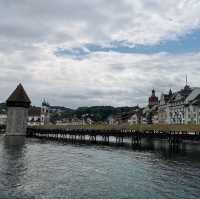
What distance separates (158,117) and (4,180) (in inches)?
4199

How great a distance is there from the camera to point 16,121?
107 meters

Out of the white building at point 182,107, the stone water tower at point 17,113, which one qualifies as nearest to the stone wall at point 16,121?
the stone water tower at point 17,113

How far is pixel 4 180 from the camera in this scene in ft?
96.6

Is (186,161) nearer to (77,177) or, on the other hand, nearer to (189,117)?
(77,177)

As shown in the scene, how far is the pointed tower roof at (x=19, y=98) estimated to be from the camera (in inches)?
4222

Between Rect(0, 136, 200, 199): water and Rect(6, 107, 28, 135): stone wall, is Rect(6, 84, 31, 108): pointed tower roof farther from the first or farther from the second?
Rect(0, 136, 200, 199): water

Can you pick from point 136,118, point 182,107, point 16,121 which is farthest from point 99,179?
point 136,118

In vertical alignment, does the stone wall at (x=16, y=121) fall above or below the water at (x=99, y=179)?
above

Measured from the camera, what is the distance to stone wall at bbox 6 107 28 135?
4178 inches

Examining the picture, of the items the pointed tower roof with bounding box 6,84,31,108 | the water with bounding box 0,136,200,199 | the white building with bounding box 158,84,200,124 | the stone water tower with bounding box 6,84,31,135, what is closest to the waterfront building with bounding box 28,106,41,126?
the pointed tower roof with bounding box 6,84,31,108

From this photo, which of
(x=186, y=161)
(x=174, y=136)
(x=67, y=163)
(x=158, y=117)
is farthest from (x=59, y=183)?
(x=158, y=117)

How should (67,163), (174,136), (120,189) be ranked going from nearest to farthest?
(120,189) → (67,163) → (174,136)

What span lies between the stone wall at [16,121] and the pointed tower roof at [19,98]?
1.34 meters

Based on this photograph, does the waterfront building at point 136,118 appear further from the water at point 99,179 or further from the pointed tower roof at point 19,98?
the water at point 99,179
